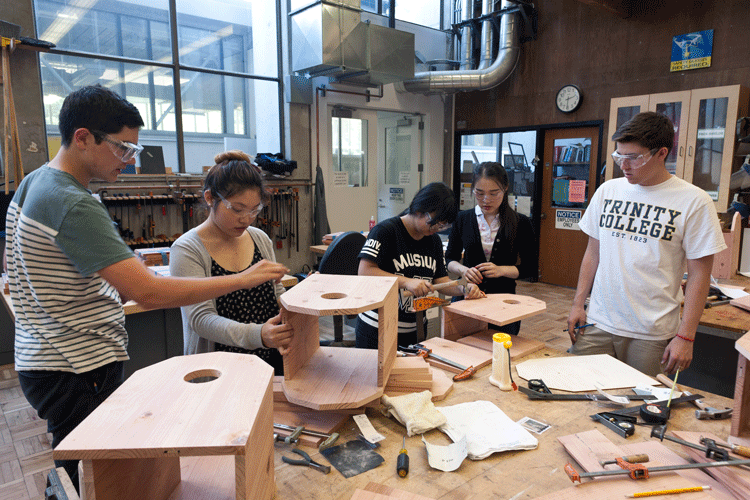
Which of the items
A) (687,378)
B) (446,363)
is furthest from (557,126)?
(446,363)

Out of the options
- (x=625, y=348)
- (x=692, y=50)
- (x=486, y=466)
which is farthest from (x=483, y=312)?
(x=692, y=50)

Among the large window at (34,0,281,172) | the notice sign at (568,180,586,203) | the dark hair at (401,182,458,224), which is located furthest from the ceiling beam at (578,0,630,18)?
the dark hair at (401,182,458,224)

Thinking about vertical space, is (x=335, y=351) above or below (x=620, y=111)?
below

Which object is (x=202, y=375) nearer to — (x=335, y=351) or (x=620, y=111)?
(x=335, y=351)

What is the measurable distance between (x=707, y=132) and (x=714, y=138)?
84mm

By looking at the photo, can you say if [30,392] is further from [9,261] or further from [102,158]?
[102,158]

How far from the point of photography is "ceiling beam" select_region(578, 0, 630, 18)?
181 inches

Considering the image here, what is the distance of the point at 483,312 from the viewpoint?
1.80m

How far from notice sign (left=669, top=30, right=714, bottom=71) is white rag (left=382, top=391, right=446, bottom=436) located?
487 centimetres

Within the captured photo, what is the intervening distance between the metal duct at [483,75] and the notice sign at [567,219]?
5.78 ft

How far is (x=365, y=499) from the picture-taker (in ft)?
3.08

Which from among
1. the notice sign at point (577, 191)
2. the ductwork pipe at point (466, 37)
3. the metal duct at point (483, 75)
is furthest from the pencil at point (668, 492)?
the ductwork pipe at point (466, 37)

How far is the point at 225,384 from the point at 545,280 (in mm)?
5647

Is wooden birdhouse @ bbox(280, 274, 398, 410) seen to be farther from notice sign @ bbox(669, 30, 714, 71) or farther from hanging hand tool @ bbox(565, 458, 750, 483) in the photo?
notice sign @ bbox(669, 30, 714, 71)
